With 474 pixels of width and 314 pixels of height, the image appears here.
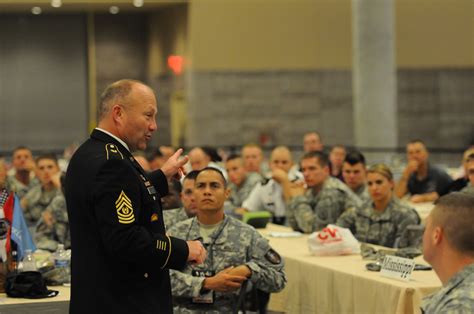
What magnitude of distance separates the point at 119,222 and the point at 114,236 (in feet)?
0.17

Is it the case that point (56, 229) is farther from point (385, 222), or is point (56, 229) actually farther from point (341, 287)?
point (341, 287)

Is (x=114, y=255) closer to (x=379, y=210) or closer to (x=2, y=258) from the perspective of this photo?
(x=2, y=258)

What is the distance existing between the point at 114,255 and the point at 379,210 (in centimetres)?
441

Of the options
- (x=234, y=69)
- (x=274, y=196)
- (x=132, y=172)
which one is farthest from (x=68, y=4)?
(x=132, y=172)

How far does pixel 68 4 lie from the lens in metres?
24.2

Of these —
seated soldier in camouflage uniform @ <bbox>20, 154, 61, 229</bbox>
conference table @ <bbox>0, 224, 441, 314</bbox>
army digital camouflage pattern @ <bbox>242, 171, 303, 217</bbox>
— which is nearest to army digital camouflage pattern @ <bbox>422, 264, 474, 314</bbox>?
conference table @ <bbox>0, 224, 441, 314</bbox>

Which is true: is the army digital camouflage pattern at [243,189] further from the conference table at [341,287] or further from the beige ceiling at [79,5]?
the beige ceiling at [79,5]

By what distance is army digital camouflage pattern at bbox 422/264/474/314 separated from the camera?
9.96 feet

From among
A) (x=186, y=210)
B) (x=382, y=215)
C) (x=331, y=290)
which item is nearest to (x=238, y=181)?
(x=382, y=215)

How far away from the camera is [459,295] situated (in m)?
3.07

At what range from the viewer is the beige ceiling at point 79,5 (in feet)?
77.6

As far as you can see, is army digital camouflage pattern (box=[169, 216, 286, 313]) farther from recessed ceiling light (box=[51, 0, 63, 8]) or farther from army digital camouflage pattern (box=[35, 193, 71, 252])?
recessed ceiling light (box=[51, 0, 63, 8])

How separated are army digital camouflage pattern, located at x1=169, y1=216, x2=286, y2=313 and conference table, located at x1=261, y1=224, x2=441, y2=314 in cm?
52

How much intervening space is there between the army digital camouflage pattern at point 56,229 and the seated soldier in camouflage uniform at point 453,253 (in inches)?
232
